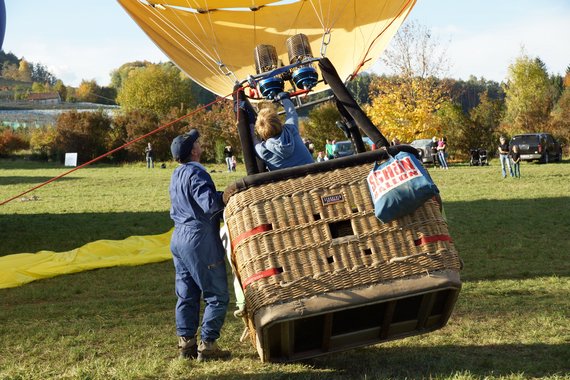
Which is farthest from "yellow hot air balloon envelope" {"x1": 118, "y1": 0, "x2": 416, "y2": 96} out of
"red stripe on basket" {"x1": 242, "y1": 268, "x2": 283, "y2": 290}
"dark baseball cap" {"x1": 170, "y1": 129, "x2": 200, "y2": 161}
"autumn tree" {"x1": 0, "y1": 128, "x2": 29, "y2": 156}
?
"autumn tree" {"x1": 0, "y1": 128, "x2": 29, "y2": 156}

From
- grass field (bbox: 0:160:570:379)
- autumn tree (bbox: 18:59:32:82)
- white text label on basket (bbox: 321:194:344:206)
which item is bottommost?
grass field (bbox: 0:160:570:379)

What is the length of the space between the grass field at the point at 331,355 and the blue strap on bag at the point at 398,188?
3.08 feet

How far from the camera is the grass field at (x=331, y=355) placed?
14.4ft

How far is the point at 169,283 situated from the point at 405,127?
35358 millimetres

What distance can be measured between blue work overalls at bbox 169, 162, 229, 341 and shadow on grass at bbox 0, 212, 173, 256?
21.8ft

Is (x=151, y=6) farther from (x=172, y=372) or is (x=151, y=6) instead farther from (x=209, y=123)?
(x=209, y=123)

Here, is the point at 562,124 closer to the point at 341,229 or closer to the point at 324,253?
the point at 341,229

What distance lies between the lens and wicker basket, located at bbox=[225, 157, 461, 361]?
12.8ft

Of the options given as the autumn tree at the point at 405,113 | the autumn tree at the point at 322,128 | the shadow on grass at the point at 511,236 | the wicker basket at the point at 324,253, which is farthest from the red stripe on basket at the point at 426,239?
the autumn tree at the point at 322,128

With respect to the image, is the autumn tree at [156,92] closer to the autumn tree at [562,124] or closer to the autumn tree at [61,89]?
the autumn tree at [562,124]

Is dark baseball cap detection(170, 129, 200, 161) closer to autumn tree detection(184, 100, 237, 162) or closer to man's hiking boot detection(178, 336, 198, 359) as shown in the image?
man's hiking boot detection(178, 336, 198, 359)

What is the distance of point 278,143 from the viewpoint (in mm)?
4453

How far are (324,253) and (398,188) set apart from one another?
1.73 feet

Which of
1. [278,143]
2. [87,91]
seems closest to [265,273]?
[278,143]
